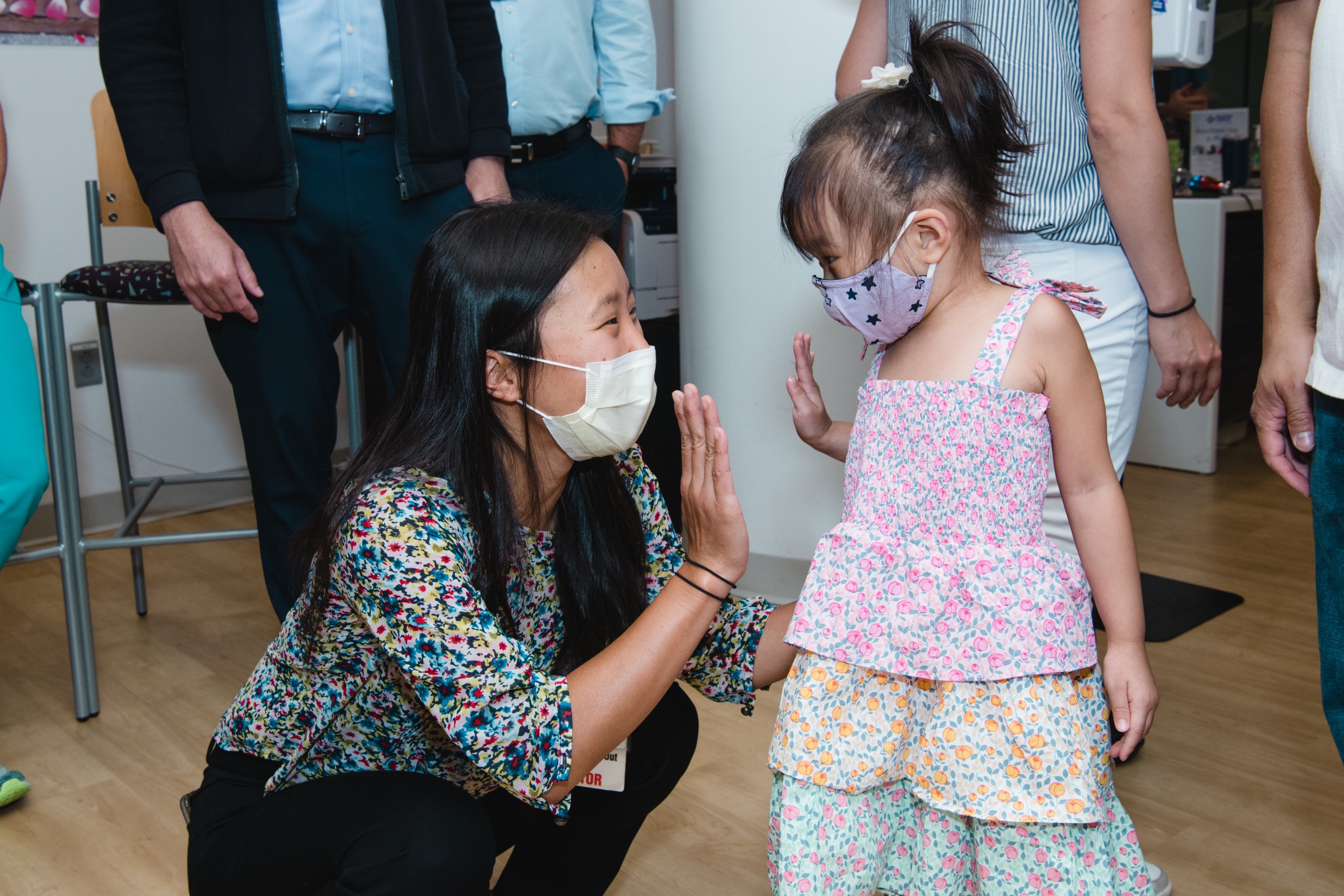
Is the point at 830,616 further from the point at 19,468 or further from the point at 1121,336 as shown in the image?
the point at 19,468

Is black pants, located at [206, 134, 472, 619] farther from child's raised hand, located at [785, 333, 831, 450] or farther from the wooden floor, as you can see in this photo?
child's raised hand, located at [785, 333, 831, 450]

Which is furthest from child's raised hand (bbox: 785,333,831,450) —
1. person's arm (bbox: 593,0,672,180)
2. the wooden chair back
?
the wooden chair back

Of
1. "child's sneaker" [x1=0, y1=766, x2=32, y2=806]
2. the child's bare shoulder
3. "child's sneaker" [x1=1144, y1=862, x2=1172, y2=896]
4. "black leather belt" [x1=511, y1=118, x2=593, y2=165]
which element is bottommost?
"child's sneaker" [x1=0, y1=766, x2=32, y2=806]

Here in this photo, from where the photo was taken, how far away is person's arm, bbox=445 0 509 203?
1.89 m

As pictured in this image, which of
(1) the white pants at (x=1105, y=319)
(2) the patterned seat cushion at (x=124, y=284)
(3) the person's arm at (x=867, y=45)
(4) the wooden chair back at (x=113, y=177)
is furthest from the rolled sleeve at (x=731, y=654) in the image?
(4) the wooden chair back at (x=113, y=177)

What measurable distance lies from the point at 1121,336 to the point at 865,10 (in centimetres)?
52

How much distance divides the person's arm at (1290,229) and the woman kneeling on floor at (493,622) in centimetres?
52

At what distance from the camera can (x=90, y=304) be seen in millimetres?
3135

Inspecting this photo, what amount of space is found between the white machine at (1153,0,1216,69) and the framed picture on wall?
2.51 m

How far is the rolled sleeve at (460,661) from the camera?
0.96 metres

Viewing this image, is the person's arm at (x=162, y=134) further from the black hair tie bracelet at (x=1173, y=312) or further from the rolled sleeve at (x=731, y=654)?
the black hair tie bracelet at (x=1173, y=312)

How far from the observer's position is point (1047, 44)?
1222 mm

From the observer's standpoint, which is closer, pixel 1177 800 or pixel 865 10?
pixel 865 10

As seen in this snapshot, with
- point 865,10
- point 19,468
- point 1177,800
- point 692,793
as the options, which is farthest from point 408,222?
point 1177,800
